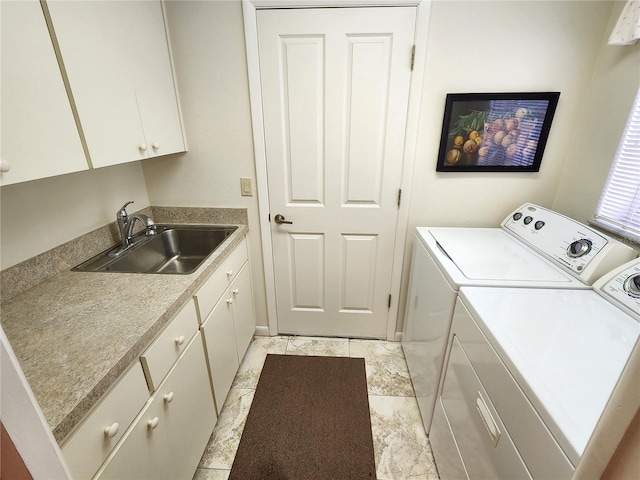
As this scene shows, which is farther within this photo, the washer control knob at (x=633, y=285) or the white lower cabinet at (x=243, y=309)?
the white lower cabinet at (x=243, y=309)

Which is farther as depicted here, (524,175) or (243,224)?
(243,224)

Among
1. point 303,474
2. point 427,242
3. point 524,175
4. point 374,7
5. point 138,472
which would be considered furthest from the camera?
point 524,175

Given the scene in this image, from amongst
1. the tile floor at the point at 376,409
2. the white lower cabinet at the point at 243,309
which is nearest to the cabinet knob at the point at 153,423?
the tile floor at the point at 376,409

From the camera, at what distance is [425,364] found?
62.7 inches

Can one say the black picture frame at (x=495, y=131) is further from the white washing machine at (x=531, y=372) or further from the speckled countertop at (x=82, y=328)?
the speckled countertop at (x=82, y=328)

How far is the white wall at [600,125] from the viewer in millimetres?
1351

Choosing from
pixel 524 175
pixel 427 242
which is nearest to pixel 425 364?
pixel 427 242

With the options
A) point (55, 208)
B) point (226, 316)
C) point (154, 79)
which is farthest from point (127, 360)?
point (154, 79)

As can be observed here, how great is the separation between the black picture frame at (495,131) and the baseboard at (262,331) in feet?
5.49

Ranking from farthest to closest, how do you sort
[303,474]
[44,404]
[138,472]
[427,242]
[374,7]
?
[427,242]
[374,7]
[303,474]
[138,472]
[44,404]

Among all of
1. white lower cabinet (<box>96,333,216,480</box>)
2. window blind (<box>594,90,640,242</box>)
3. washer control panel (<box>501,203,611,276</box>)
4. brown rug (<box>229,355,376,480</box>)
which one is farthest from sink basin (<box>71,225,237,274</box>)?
window blind (<box>594,90,640,242</box>)

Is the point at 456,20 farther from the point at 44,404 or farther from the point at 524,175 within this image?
the point at 44,404

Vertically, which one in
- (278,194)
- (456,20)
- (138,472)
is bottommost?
(138,472)

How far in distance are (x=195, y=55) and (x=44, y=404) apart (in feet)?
5.64
